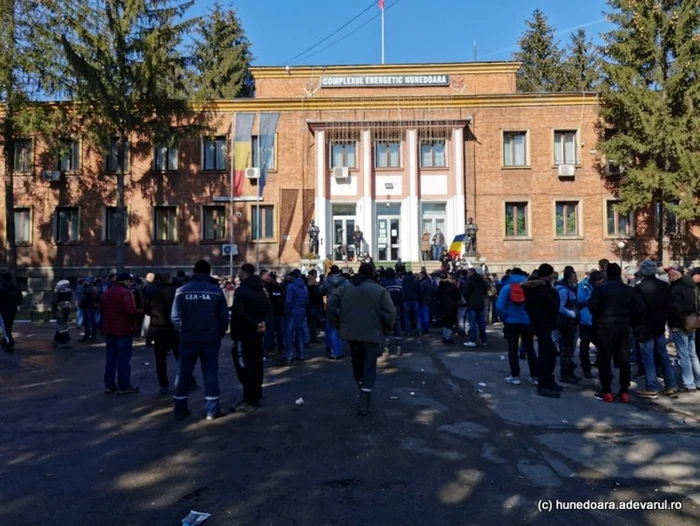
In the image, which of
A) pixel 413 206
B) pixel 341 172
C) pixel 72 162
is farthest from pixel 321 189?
pixel 72 162

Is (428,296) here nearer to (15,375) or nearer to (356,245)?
(15,375)

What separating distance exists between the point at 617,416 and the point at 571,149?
24241 mm

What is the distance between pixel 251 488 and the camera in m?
4.60

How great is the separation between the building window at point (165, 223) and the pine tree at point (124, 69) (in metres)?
3.33

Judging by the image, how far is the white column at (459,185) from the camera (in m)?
27.6

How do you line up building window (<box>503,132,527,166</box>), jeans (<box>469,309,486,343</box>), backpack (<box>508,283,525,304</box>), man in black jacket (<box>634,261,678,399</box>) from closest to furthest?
man in black jacket (<box>634,261,678,399</box>)
backpack (<box>508,283,525,304</box>)
jeans (<box>469,309,486,343</box>)
building window (<box>503,132,527,166</box>)

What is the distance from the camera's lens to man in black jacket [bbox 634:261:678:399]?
26.1ft

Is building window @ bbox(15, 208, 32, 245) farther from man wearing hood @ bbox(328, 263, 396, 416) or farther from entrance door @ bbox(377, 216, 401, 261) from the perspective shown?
man wearing hood @ bbox(328, 263, 396, 416)

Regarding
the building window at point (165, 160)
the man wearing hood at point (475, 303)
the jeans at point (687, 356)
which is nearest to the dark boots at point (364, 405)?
the jeans at point (687, 356)

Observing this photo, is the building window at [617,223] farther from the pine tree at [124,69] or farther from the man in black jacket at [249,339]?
the man in black jacket at [249,339]

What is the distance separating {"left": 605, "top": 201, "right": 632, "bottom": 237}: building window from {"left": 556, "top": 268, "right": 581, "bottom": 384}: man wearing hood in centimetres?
2115

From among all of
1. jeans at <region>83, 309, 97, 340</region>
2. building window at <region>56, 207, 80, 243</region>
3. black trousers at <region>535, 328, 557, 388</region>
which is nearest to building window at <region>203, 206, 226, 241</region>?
building window at <region>56, 207, 80, 243</region>

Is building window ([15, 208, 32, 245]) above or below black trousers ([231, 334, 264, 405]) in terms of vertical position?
above

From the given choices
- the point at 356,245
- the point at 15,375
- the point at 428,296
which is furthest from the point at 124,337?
the point at 356,245
